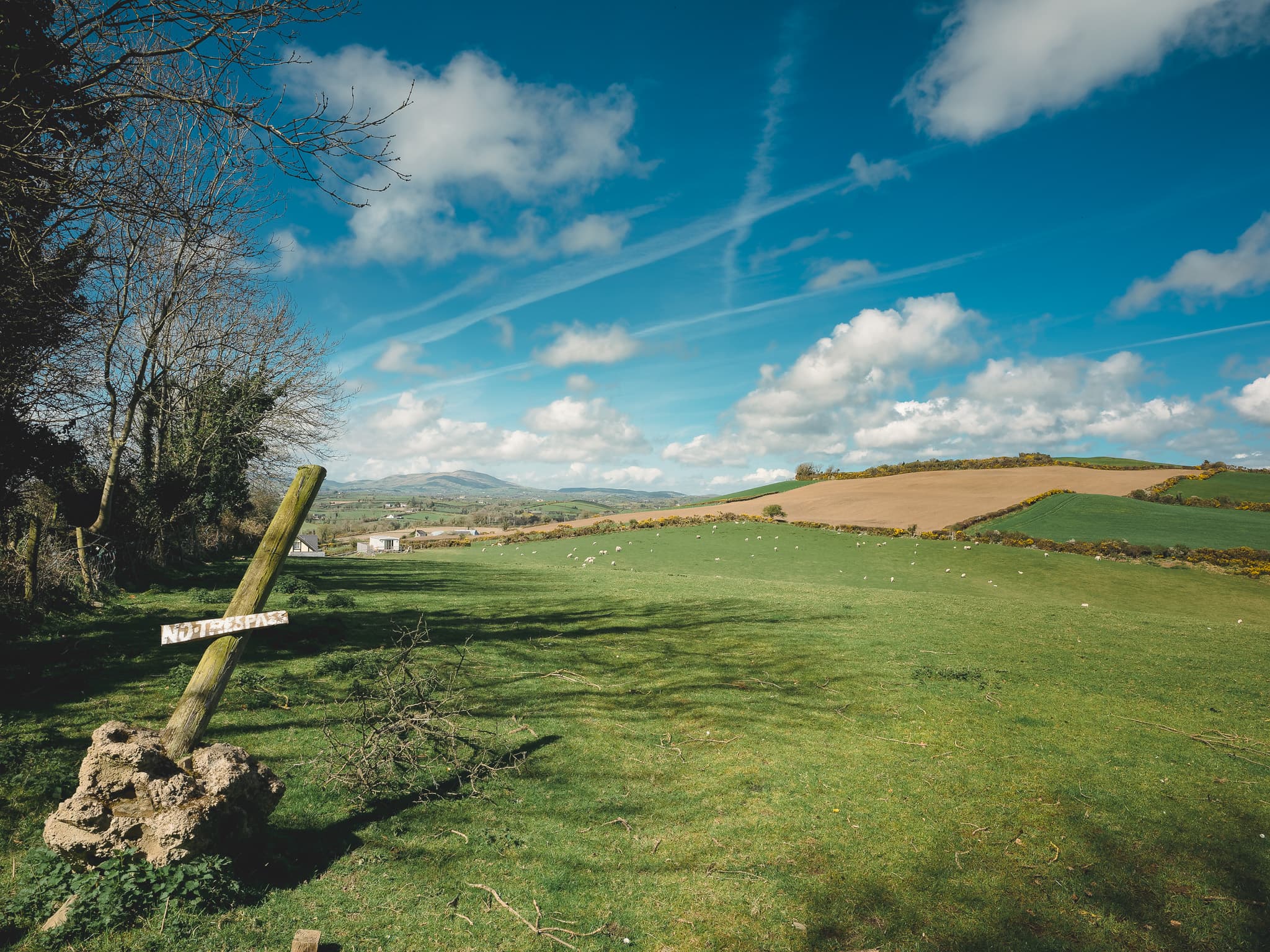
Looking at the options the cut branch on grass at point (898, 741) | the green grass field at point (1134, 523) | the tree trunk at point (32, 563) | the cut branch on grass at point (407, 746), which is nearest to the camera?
the cut branch on grass at point (407, 746)

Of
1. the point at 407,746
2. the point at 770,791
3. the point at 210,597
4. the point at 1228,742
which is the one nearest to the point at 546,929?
the point at 407,746

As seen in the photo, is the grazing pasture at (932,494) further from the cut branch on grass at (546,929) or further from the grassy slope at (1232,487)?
the cut branch on grass at (546,929)

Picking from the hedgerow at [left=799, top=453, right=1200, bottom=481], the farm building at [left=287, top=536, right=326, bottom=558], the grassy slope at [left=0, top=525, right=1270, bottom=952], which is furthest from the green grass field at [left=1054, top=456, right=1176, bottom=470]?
the farm building at [left=287, top=536, right=326, bottom=558]

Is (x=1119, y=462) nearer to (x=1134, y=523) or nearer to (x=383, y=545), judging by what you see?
(x=1134, y=523)

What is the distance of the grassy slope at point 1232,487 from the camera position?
134 feet

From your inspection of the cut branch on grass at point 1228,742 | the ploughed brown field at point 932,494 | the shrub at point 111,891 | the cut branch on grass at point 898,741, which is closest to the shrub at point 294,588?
the shrub at point 111,891

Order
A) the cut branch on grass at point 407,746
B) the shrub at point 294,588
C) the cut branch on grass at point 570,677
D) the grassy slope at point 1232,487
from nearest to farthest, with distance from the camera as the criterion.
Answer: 1. the cut branch on grass at point 407,746
2. the cut branch on grass at point 570,677
3. the shrub at point 294,588
4. the grassy slope at point 1232,487

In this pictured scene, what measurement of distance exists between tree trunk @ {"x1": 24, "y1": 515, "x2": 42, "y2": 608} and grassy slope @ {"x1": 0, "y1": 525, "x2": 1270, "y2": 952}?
151cm

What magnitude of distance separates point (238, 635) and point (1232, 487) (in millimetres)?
64404

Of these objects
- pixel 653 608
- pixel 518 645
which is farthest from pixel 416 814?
pixel 653 608

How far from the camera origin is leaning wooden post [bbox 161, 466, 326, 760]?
4.39 metres

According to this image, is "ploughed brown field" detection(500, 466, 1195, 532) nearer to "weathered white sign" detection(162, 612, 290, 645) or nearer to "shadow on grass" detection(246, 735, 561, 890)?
"shadow on grass" detection(246, 735, 561, 890)

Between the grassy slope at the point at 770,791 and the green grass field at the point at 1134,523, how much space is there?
24.4 meters

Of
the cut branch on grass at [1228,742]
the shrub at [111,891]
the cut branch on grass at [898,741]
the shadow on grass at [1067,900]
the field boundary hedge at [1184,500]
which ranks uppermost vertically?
the field boundary hedge at [1184,500]
